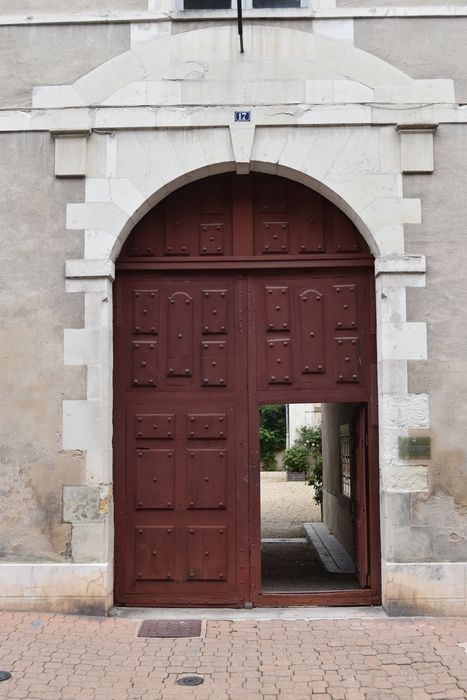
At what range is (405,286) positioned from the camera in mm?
6234

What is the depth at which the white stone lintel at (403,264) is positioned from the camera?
6207 mm

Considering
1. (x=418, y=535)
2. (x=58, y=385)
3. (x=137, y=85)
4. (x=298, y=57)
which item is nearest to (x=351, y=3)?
(x=298, y=57)

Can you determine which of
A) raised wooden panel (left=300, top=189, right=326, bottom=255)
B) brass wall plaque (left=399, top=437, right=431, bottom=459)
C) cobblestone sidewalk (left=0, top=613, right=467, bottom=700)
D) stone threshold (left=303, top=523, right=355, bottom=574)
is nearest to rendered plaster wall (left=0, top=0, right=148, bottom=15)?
raised wooden panel (left=300, top=189, right=326, bottom=255)

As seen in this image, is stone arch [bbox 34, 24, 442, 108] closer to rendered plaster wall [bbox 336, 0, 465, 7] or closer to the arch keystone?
the arch keystone

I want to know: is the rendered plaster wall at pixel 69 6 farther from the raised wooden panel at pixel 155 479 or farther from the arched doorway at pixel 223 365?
the raised wooden panel at pixel 155 479

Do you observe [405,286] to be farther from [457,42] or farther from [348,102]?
[457,42]

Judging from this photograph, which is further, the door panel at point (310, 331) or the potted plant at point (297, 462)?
the potted plant at point (297, 462)

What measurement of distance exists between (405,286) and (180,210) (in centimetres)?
208

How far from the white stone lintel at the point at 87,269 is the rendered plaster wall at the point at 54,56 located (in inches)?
59.2

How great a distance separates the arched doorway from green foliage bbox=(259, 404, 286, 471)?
63.7ft

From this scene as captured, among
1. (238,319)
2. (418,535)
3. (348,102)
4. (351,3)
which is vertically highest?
(351,3)

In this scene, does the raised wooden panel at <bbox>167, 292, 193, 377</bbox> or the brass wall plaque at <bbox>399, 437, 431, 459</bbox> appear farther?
the raised wooden panel at <bbox>167, 292, 193, 377</bbox>

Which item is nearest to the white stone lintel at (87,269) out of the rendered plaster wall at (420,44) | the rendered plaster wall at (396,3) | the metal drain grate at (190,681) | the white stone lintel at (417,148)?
the white stone lintel at (417,148)

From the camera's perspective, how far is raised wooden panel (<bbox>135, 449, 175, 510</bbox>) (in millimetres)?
6379
